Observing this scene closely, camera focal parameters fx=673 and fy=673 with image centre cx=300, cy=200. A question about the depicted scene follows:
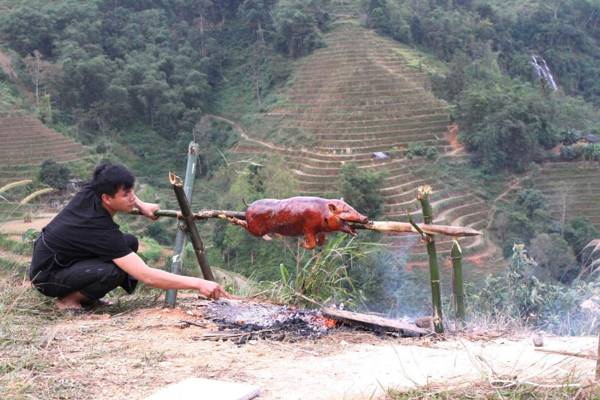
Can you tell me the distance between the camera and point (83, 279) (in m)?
3.04

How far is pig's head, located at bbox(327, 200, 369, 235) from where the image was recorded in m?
2.73

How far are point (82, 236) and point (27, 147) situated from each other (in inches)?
983

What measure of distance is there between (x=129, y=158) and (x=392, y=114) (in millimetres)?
11997

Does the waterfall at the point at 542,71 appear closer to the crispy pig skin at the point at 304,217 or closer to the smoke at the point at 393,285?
the smoke at the point at 393,285

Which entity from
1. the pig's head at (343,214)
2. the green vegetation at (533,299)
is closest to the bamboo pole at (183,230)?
the pig's head at (343,214)

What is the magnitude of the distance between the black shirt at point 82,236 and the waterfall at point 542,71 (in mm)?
34464

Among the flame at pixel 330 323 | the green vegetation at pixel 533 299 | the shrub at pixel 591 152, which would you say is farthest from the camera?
the shrub at pixel 591 152

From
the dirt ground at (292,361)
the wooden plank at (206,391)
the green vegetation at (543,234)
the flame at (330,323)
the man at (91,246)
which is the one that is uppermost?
the man at (91,246)

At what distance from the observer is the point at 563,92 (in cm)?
3456

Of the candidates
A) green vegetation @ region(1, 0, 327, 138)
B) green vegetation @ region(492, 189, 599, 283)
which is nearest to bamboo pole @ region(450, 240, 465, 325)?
green vegetation @ region(492, 189, 599, 283)

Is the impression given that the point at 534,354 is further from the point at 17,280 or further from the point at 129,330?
the point at 17,280

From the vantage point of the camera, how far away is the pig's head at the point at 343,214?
2.73 m

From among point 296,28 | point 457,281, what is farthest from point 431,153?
point 457,281

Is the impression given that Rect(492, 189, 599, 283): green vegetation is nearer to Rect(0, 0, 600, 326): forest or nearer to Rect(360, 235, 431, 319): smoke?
Rect(0, 0, 600, 326): forest
